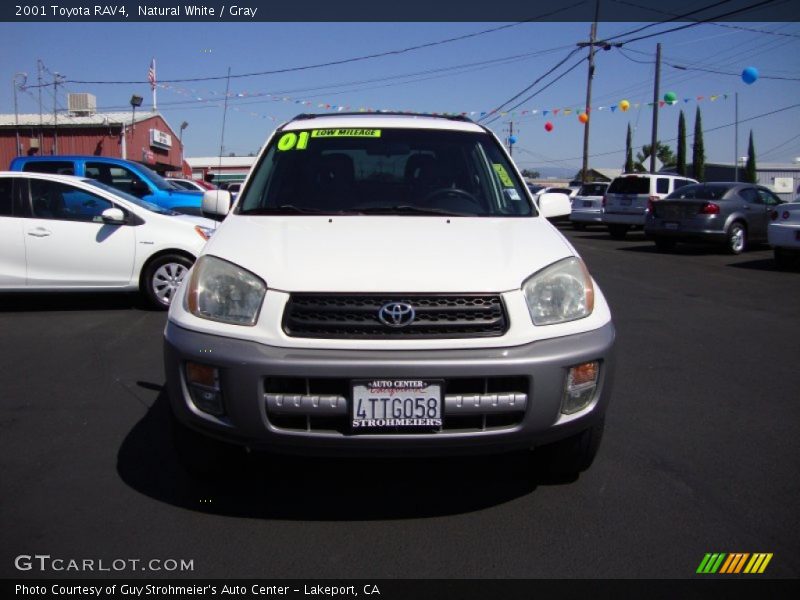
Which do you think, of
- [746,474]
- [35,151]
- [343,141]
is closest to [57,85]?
[35,151]

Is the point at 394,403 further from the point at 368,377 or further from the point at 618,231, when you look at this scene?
the point at 618,231

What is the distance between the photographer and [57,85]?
3472 centimetres

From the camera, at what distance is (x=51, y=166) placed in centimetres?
1198

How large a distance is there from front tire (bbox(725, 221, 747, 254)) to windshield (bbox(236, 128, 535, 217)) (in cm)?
1169

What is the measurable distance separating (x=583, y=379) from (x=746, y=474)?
1237 millimetres

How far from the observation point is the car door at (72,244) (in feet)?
25.8

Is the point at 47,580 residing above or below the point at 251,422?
below

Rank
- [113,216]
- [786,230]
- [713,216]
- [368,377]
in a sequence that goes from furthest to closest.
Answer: [713,216]
[786,230]
[113,216]
[368,377]

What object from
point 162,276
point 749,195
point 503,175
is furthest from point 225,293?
point 749,195

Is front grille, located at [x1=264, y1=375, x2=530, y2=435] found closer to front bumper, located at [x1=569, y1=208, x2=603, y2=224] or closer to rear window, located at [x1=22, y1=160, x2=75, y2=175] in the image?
rear window, located at [x1=22, y1=160, x2=75, y2=175]

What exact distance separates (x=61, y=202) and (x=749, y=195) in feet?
43.0

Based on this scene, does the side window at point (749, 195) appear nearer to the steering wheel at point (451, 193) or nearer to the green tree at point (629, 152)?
the steering wheel at point (451, 193)

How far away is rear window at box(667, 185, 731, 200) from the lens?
15102mm

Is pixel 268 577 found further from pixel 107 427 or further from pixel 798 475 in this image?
pixel 798 475
